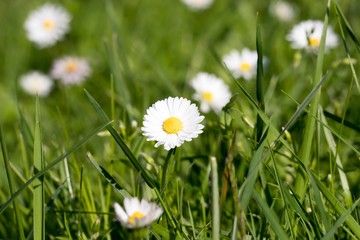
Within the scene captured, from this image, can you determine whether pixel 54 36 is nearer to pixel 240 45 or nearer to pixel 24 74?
pixel 24 74

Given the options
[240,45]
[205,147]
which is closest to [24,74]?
[240,45]

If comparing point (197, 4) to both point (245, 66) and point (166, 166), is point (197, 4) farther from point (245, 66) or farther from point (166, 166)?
point (166, 166)

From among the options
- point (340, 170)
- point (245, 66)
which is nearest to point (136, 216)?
point (340, 170)

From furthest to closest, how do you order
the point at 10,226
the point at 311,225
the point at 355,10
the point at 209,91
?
the point at 355,10 < the point at 209,91 < the point at 10,226 < the point at 311,225

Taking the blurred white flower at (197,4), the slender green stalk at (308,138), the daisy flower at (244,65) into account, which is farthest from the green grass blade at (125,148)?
the blurred white flower at (197,4)

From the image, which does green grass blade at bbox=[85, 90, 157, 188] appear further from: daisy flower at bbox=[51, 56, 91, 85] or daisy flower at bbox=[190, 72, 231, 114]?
daisy flower at bbox=[51, 56, 91, 85]
